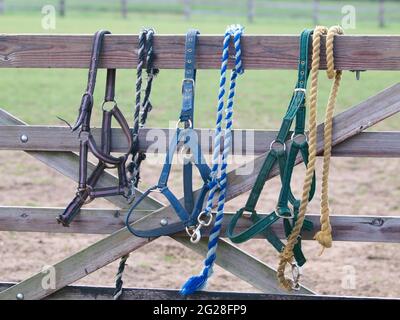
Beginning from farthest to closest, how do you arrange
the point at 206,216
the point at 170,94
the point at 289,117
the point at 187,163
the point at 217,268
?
the point at 170,94, the point at 217,268, the point at 206,216, the point at 187,163, the point at 289,117

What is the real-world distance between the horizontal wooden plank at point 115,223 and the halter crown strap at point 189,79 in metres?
0.57

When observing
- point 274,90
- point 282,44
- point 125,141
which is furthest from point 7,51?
point 274,90

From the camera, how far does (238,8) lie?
1668 inches

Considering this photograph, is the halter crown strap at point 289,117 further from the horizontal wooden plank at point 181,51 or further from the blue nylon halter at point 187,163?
the blue nylon halter at point 187,163

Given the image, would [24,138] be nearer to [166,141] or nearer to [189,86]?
[166,141]

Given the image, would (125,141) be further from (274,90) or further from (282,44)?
(274,90)

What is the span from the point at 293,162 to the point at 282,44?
523 mm

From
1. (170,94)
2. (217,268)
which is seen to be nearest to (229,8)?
(170,94)

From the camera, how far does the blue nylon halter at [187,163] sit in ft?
11.6

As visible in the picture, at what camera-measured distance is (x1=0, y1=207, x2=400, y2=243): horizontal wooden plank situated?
3.79m

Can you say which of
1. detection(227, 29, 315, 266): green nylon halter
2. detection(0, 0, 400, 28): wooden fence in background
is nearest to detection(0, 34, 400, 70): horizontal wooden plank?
detection(227, 29, 315, 266): green nylon halter

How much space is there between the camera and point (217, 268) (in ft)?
20.5

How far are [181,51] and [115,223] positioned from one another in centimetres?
92

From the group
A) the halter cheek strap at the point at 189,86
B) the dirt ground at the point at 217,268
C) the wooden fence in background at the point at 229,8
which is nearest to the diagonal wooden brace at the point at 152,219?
the halter cheek strap at the point at 189,86
